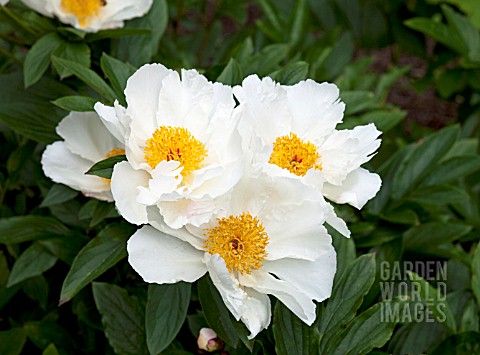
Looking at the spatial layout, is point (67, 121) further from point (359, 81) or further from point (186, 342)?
point (359, 81)

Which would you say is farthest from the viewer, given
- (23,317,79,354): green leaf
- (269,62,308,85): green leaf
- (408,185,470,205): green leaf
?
(408,185,470,205): green leaf

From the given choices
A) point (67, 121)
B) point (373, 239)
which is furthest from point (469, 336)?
point (67, 121)

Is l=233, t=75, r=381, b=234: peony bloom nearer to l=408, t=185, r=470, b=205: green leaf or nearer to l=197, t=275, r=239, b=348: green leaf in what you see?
l=197, t=275, r=239, b=348: green leaf

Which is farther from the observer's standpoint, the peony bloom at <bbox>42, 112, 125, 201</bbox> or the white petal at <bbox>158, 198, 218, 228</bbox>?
the peony bloom at <bbox>42, 112, 125, 201</bbox>

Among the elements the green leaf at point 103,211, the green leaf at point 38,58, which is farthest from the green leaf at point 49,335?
the green leaf at point 38,58

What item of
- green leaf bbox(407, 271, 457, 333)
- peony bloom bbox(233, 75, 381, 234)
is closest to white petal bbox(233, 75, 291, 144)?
peony bloom bbox(233, 75, 381, 234)

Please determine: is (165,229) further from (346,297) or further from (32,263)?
(32,263)
